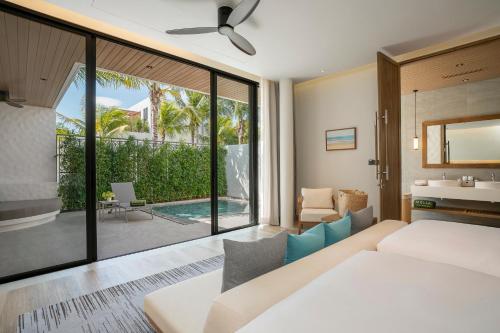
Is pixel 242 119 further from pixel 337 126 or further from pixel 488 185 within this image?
pixel 488 185

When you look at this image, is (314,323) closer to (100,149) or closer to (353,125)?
(353,125)

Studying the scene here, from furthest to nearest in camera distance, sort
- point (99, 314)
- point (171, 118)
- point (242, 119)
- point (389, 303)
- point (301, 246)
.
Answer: point (171, 118) < point (242, 119) < point (99, 314) < point (301, 246) < point (389, 303)

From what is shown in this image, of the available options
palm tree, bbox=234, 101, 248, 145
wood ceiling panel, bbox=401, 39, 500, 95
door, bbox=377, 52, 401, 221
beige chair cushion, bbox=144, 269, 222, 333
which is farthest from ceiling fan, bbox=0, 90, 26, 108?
wood ceiling panel, bbox=401, 39, 500, 95

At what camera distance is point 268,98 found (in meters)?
4.71

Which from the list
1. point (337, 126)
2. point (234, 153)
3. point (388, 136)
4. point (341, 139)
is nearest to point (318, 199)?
point (341, 139)

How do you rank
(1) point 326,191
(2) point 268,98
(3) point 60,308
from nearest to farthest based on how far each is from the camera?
(3) point 60,308
(1) point 326,191
(2) point 268,98

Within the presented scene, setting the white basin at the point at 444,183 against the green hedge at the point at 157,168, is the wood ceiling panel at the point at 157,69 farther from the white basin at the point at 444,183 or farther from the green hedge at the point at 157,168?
the white basin at the point at 444,183

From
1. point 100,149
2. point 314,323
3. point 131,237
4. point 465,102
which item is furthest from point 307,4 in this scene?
point 100,149

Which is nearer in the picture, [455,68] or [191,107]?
[455,68]

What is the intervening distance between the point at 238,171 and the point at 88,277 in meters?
2.85

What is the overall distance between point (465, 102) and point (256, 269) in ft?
14.6

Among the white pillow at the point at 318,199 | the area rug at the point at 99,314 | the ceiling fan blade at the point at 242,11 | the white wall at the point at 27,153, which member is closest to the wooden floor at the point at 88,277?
the area rug at the point at 99,314

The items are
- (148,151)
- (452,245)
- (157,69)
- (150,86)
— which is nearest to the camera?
(452,245)

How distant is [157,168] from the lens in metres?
6.17
